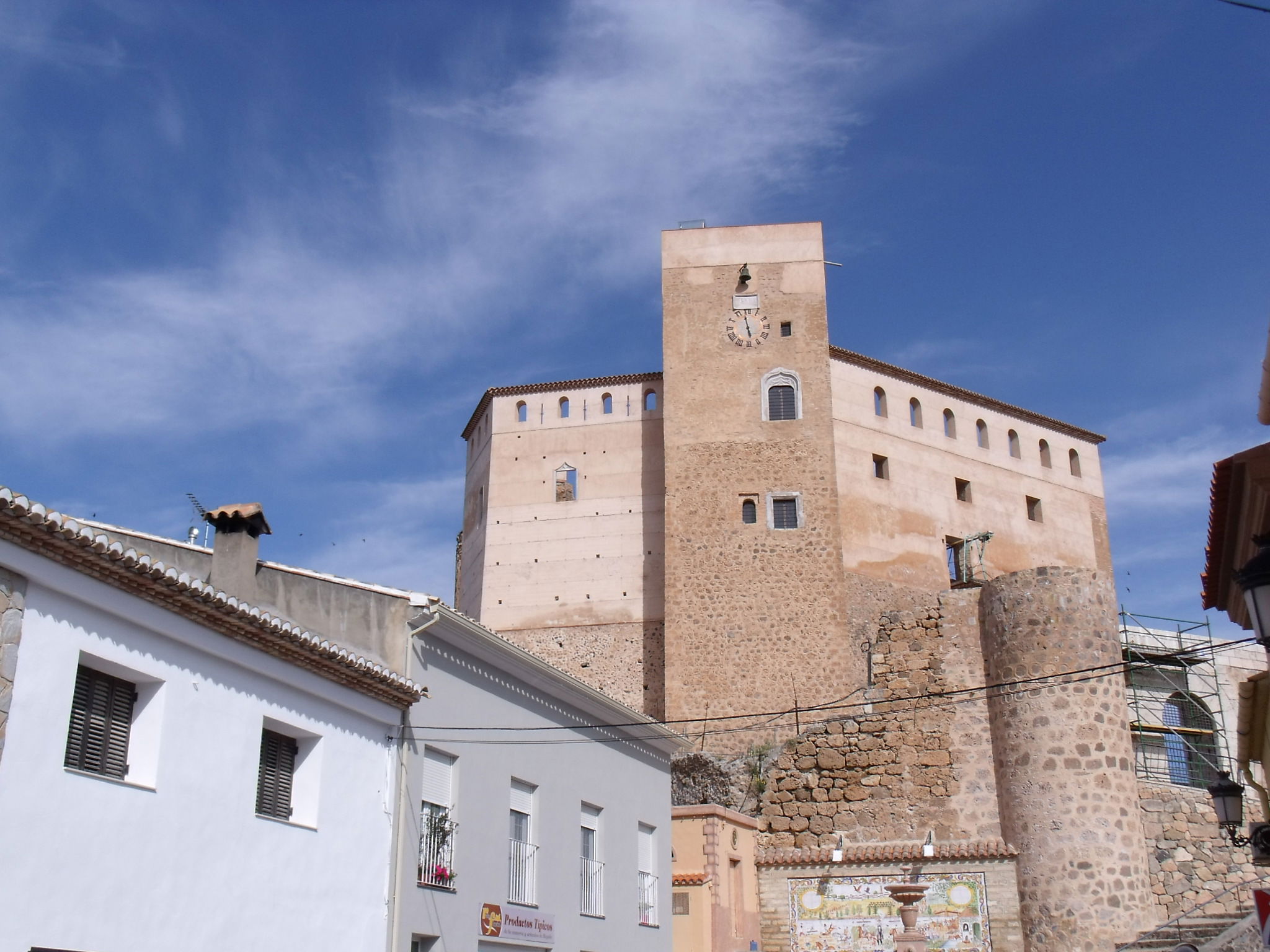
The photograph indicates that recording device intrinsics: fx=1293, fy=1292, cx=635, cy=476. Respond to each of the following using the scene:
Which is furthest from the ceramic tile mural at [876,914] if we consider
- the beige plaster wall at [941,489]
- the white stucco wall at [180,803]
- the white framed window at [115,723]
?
the white framed window at [115,723]

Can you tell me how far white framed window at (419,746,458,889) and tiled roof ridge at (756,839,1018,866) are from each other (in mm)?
9752

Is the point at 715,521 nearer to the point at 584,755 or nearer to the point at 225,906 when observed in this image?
the point at 584,755

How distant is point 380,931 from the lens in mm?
12477

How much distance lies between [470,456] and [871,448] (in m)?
10.8

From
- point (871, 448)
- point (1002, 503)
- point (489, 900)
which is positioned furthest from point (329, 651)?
Answer: point (1002, 503)

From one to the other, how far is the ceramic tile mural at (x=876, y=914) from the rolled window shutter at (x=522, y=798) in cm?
799

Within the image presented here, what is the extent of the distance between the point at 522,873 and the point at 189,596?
6.24 metres

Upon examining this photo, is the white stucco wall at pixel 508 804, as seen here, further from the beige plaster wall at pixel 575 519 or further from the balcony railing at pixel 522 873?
the beige plaster wall at pixel 575 519

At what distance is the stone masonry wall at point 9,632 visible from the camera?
29.5 feet

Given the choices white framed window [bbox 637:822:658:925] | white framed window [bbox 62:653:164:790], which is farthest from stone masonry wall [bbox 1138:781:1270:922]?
white framed window [bbox 62:653:164:790]

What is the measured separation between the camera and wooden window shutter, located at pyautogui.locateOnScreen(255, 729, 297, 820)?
38.5ft

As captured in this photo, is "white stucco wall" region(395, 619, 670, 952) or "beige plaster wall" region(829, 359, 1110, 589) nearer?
"white stucco wall" region(395, 619, 670, 952)

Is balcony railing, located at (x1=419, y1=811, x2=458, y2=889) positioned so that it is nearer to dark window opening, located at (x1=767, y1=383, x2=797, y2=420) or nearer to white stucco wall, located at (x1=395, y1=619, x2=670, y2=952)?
white stucco wall, located at (x1=395, y1=619, x2=670, y2=952)

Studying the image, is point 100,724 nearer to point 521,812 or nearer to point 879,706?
point 521,812
